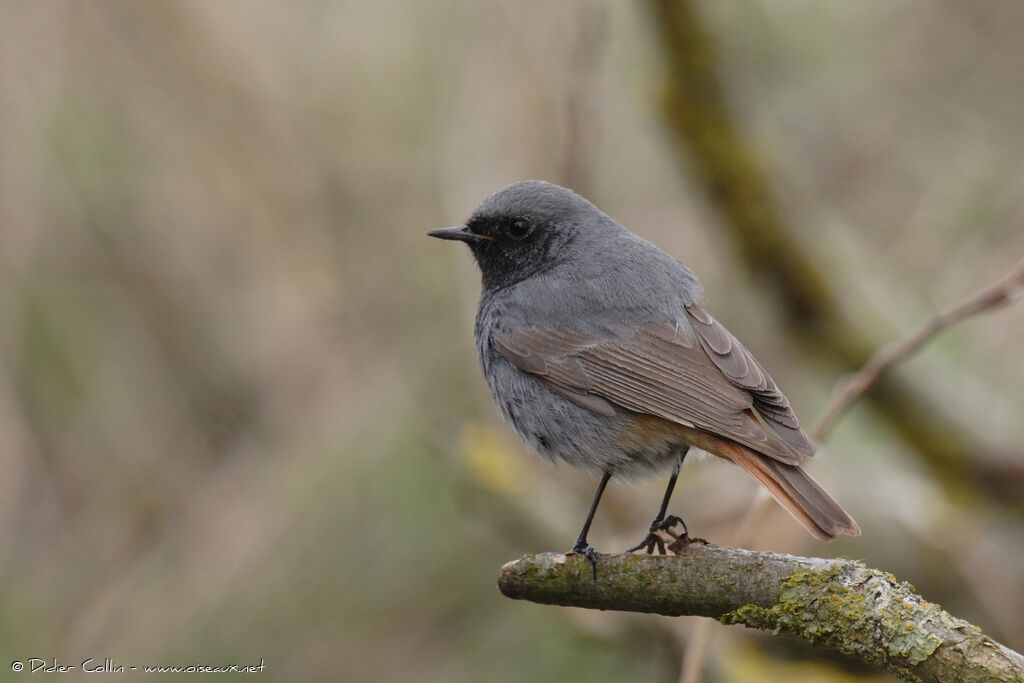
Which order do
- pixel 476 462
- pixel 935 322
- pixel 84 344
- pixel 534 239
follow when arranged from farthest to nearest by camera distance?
pixel 84 344, pixel 476 462, pixel 534 239, pixel 935 322

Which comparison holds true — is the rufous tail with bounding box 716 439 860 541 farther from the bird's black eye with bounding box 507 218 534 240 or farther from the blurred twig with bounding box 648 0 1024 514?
the blurred twig with bounding box 648 0 1024 514

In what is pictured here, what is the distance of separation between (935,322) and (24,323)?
4.65m

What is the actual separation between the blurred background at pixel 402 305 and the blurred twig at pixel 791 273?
0.03 m

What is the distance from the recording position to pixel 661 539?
2936mm

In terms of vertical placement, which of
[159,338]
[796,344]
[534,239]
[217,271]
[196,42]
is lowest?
[159,338]

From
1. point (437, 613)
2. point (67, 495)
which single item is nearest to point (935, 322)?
point (437, 613)

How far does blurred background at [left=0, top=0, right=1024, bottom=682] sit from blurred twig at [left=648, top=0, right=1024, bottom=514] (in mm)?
25

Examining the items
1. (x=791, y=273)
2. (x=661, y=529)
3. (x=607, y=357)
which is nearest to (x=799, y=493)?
(x=661, y=529)

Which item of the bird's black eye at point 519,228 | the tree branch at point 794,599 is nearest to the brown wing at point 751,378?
the bird's black eye at point 519,228

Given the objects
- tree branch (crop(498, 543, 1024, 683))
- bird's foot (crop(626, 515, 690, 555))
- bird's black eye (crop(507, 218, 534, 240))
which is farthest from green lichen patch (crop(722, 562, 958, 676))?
bird's black eye (crop(507, 218, 534, 240))

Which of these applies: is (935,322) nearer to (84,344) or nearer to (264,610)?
(264,610)

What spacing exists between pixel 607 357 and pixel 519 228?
0.76 m

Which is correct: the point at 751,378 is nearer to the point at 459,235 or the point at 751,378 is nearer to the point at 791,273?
the point at 459,235

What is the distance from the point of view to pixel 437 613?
5.79m
